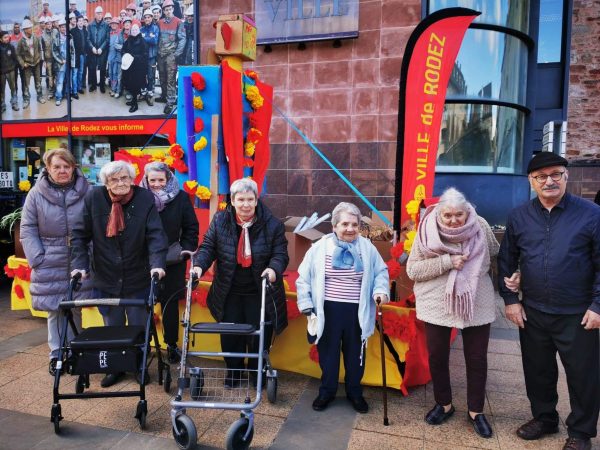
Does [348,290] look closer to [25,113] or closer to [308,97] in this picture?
[308,97]

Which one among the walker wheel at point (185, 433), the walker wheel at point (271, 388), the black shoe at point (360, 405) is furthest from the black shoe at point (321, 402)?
the walker wheel at point (185, 433)

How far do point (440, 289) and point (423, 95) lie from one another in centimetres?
172

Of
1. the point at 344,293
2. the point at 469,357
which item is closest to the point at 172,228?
the point at 344,293

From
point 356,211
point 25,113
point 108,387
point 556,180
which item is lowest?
point 108,387

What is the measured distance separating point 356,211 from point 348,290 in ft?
1.83

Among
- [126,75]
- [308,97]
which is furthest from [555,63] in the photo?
[126,75]

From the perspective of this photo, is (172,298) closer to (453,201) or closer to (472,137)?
(453,201)

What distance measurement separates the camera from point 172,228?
3.97 meters

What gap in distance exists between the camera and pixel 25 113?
986 cm

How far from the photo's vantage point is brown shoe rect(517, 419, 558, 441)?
312cm

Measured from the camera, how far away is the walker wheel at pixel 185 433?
2824 mm

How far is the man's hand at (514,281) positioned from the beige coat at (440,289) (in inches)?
5.4

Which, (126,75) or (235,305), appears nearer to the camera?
(235,305)

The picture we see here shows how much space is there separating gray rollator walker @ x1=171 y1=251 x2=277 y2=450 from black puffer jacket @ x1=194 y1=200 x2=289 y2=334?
0.27 m
